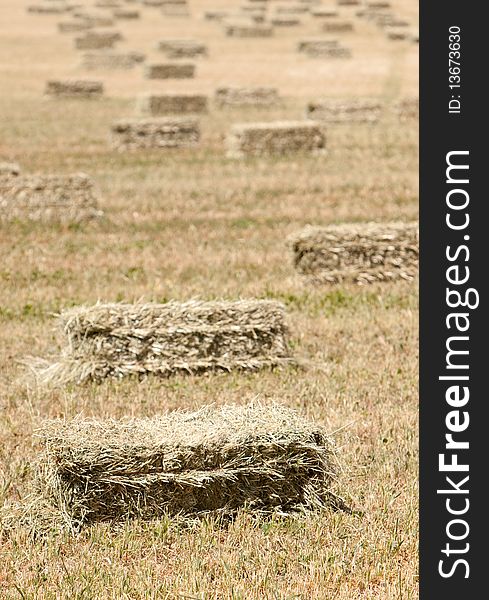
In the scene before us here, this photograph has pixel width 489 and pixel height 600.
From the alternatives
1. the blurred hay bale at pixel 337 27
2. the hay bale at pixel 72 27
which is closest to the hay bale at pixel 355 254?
the blurred hay bale at pixel 337 27

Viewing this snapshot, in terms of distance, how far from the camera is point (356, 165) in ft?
66.8

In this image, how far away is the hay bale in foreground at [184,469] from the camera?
6250mm

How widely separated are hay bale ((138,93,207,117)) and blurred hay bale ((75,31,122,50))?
1532cm

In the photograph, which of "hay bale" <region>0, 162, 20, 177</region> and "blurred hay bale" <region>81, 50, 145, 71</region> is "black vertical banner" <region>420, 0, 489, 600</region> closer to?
"hay bale" <region>0, 162, 20, 177</region>

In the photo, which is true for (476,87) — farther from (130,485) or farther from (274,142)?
(274,142)

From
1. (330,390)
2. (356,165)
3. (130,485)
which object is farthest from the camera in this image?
(356,165)

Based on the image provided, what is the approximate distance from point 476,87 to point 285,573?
2.46 metres

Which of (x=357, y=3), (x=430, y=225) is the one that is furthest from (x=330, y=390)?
(x=357, y=3)

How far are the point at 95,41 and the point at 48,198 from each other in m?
27.4

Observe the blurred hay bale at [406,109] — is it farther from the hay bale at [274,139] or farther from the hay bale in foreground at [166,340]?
the hay bale in foreground at [166,340]

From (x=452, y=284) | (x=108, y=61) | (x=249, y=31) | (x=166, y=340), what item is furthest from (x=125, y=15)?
(x=452, y=284)

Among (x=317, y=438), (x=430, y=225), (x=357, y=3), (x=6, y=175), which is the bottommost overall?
(x=317, y=438)

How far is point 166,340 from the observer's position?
9172mm

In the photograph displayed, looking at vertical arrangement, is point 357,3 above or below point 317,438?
above
